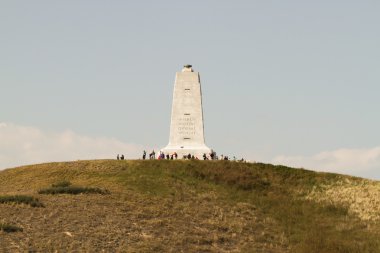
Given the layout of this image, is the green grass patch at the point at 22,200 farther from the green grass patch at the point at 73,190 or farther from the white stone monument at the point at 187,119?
the white stone monument at the point at 187,119

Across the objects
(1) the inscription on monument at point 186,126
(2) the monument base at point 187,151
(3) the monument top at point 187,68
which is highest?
(3) the monument top at point 187,68

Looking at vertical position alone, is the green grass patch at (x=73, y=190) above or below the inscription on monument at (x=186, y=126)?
below

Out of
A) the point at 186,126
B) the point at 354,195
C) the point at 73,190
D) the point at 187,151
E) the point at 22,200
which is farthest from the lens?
the point at 186,126

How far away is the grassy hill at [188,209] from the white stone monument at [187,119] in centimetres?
860

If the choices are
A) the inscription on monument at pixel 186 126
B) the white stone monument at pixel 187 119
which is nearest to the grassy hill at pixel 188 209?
the white stone monument at pixel 187 119

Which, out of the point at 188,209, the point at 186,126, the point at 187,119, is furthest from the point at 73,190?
the point at 187,119

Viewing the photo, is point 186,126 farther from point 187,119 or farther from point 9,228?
point 9,228

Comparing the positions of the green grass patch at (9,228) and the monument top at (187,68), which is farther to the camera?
the monument top at (187,68)

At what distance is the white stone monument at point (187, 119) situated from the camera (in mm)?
61031

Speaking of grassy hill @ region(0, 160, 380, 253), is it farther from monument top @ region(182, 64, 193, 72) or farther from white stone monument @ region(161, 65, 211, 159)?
monument top @ region(182, 64, 193, 72)

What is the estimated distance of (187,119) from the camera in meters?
62.2

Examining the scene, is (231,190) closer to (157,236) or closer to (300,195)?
(300,195)

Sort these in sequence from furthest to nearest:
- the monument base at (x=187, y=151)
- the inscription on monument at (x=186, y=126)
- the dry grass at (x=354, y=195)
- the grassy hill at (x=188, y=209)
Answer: the inscription on monument at (x=186, y=126)
the monument base at (x=187, y=151)
the dry grass at (x=354, y=195)
the grassy hill at (x=188, y=209)

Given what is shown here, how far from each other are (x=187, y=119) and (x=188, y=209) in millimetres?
25473
